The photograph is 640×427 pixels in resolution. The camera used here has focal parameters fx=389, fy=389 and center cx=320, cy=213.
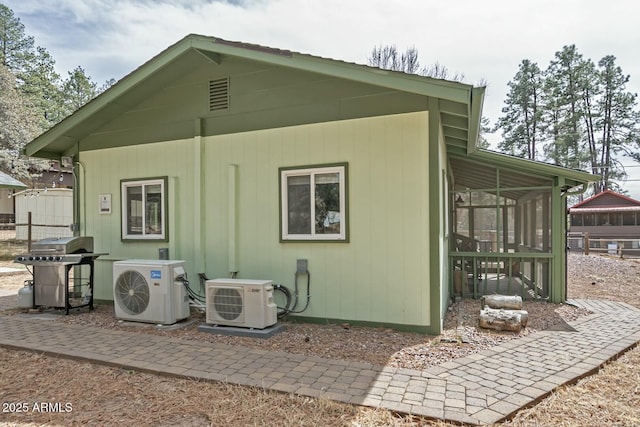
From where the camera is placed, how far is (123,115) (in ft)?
21.1

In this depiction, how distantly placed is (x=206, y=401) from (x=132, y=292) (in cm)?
287

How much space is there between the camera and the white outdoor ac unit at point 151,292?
5.09 meters

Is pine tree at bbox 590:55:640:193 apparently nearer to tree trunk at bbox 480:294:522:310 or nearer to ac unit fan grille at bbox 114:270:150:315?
tree trunk at bbox 480:294:522:310

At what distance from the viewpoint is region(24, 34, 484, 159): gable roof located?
13.9 feet

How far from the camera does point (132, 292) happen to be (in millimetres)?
5242

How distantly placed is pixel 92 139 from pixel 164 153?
166 centimetres

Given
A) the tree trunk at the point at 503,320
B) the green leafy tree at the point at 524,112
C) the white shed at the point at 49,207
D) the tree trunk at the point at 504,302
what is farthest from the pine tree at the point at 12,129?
the green leafy tree at the point at 524,112

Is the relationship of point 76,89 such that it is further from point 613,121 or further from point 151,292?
point 613,121

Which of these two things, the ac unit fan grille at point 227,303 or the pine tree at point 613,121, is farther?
the pine tree at point 613,121

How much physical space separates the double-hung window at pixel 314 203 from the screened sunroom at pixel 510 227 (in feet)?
9.50

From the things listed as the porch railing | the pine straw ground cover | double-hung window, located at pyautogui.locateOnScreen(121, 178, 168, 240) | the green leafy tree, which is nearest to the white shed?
double-hung window, located at pyautogui.locateOnScreen(121, 178, 168, 240)

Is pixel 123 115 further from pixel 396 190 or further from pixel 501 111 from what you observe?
pixel 501 111

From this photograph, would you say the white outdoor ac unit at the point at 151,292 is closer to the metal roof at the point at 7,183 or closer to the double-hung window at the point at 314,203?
the double-hung window at the point at 314,203

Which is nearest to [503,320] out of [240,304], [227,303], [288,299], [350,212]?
[350,212]
